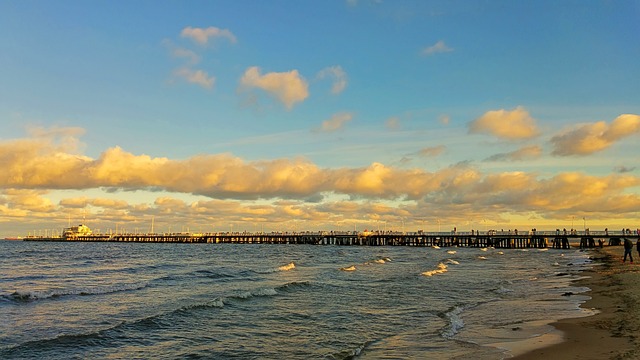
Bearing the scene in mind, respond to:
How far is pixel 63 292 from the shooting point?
2430cm

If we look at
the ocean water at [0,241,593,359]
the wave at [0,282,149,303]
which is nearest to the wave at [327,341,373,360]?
the ocean water at [0,241,593,359]

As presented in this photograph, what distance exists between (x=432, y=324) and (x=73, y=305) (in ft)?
44.9

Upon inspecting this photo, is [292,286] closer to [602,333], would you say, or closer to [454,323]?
[454,323]

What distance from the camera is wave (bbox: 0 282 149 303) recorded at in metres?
22.0

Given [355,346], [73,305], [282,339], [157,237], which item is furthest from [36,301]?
[157,237]

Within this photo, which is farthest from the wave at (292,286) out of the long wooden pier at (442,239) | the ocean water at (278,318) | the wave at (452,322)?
the long wooden pier at (442,239)

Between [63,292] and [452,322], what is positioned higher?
[452,322]

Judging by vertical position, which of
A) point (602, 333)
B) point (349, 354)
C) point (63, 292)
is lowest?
point (63, 292)

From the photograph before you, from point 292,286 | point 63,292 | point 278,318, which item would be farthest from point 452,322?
point 63,292

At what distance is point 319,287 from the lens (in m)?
27.7

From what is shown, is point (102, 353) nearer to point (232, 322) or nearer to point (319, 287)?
point (232, 322)

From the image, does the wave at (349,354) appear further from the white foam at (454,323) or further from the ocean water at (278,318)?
the white foam at (454,323)

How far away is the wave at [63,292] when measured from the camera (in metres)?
22.0

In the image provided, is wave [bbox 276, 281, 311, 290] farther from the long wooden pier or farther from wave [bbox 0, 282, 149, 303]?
the long wooden pier
